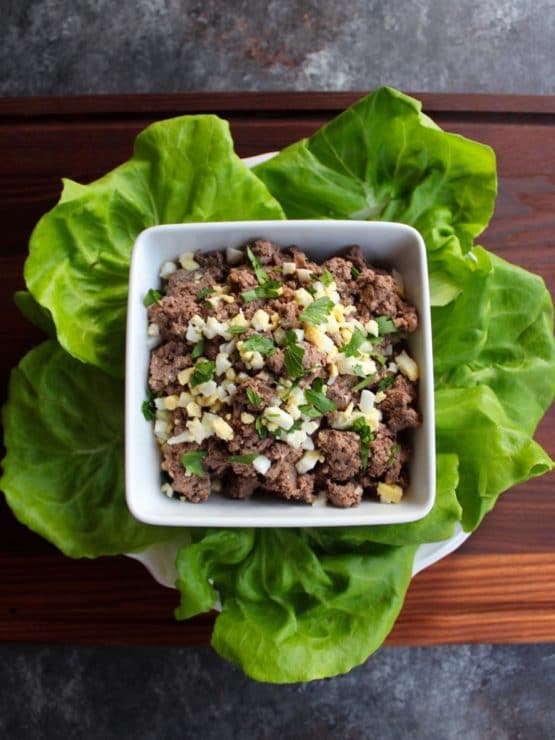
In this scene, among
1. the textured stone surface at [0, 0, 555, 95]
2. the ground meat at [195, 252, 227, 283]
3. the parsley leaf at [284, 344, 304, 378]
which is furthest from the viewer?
the textured stone surface at [0, 0, 555, 95]

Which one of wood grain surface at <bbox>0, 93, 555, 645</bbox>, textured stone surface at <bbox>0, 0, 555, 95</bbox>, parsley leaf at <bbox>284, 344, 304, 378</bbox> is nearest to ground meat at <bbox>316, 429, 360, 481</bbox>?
parsley leaf at <bbox>284, 344, 304, 378</bbox>

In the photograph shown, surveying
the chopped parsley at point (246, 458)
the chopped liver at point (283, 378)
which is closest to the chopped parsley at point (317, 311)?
the chopped liver at point (283, 378)

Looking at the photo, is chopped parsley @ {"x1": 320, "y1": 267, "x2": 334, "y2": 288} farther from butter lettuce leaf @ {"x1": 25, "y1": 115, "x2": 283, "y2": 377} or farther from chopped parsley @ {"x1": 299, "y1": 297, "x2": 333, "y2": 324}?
butter lettuce leaf @ {"x1": 25, "y1": 115, "x2": 283, "y2": 377}

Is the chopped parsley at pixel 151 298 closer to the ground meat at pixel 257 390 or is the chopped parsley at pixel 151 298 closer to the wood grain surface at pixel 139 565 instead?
the ground meat at pixel 257 390

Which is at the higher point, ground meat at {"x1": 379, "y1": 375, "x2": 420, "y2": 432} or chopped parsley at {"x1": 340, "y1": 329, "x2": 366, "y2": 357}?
chopped parsley at {"x1": 340, "y1": 329, "x2": 366, "y2": 357}

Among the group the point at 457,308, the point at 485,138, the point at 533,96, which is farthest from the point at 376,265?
the point at 533,96

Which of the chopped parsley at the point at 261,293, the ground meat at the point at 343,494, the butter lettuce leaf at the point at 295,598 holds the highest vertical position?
the chopped parsley at the point at 261,293

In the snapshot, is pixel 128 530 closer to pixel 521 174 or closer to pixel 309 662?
pixel 309 662
